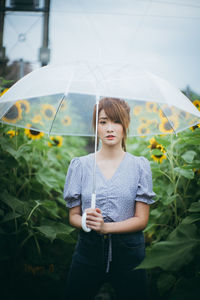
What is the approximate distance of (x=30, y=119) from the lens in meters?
2.00

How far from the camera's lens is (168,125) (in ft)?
6.50

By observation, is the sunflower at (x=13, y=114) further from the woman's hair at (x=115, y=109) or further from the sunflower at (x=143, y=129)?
the sunflower at (x=143, y=129)

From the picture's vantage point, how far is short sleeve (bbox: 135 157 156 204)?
5.17 feet

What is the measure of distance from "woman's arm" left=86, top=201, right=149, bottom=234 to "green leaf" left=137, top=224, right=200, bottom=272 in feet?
0.85

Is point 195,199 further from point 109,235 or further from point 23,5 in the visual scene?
point 23,5

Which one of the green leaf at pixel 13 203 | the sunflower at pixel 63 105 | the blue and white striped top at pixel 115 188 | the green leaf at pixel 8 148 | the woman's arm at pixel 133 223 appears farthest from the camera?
the green leaf at pixel 8 148

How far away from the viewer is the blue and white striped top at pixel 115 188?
1.56 metres

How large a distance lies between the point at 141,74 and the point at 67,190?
86cm

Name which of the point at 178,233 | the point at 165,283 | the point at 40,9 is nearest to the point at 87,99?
the point at 178,233

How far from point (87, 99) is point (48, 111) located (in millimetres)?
311

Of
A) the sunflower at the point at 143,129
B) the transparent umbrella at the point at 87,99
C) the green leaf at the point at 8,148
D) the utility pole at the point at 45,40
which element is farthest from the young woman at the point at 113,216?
the utility pole at the point at 45,40

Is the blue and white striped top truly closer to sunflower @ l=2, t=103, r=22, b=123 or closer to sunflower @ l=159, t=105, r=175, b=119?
sunflower @ l=159, t=105, r=175, b=119

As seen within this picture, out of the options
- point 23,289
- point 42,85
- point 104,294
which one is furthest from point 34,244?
point 42,85

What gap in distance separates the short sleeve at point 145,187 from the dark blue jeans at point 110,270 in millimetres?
238
